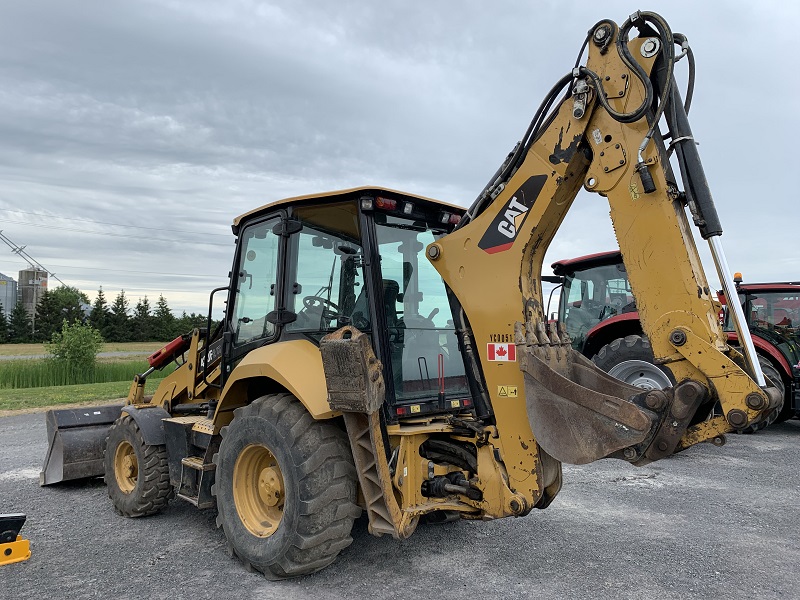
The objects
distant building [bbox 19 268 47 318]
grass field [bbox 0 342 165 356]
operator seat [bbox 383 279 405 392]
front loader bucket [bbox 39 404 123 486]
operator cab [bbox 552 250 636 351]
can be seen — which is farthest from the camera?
distant building [bbox 19 268 47 318]

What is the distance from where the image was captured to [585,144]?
346 centimetres

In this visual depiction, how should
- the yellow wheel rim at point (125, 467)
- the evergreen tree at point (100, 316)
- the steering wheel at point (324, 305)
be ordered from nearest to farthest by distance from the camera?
the steering wheel at point (324, 305) < the yellow wheel rim at point (125, 467) < the evergreen tree at point (100, 316)

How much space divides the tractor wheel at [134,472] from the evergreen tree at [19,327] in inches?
2068

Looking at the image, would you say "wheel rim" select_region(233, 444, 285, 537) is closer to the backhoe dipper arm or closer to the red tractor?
the backhoe dipper arm

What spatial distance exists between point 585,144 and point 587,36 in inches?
23.5

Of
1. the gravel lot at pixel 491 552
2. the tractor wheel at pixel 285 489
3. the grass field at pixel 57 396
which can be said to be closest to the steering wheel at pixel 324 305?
the tractor wheel at pixel 285 489

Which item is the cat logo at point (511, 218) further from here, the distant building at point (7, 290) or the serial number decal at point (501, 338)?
the distant building at point (7, 290)

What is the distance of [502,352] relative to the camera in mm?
3725

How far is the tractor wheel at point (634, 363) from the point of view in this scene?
7.94 m

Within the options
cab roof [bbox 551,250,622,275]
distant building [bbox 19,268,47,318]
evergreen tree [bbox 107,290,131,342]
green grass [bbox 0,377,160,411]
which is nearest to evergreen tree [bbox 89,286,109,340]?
evergreen tree [bbox 107,290,131,342]

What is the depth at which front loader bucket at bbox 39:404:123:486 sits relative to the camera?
6.09m

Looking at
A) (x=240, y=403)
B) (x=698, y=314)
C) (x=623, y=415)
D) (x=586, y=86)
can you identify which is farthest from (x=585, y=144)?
(x=240, y=403)

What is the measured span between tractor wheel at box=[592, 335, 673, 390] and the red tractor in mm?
194

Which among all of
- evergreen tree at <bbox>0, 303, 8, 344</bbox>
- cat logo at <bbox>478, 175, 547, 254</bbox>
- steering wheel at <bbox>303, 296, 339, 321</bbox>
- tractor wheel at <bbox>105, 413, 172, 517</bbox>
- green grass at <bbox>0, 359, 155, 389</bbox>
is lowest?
tractor wheel at <bbox>105, 413, 172, 517</bbox>
